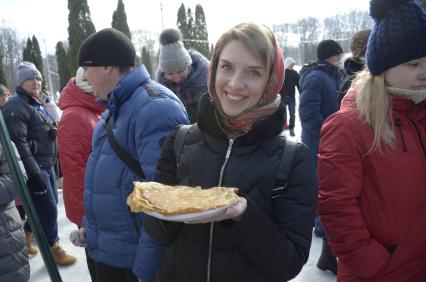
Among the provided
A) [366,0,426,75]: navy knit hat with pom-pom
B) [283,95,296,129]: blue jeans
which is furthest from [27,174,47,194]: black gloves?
[283,95,296,129]: blue jeans

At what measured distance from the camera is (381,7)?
5.73 feet

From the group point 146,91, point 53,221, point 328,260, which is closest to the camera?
point 146,91

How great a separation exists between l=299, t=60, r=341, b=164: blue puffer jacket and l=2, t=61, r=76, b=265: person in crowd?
280 centimetres

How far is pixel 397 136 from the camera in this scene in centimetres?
167

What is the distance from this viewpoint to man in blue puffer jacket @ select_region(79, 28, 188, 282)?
1.83 meters

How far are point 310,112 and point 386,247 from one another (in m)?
2.64

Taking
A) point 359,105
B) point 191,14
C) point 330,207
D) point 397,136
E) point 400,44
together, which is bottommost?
point 330,207

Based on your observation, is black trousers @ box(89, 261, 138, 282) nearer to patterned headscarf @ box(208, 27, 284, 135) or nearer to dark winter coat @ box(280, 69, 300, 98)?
patterned headscarf @ box(208, 27, 284, 135)

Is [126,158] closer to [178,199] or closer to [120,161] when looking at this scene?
[120,161]

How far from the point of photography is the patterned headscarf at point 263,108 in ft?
4.63

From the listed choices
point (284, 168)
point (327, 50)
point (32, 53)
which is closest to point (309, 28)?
point (32, 53)

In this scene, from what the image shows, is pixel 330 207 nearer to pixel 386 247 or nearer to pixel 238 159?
pixel 386 247

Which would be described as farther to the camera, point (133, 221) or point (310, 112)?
point (310, 112)

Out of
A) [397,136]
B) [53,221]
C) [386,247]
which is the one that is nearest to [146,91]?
[397,136]
